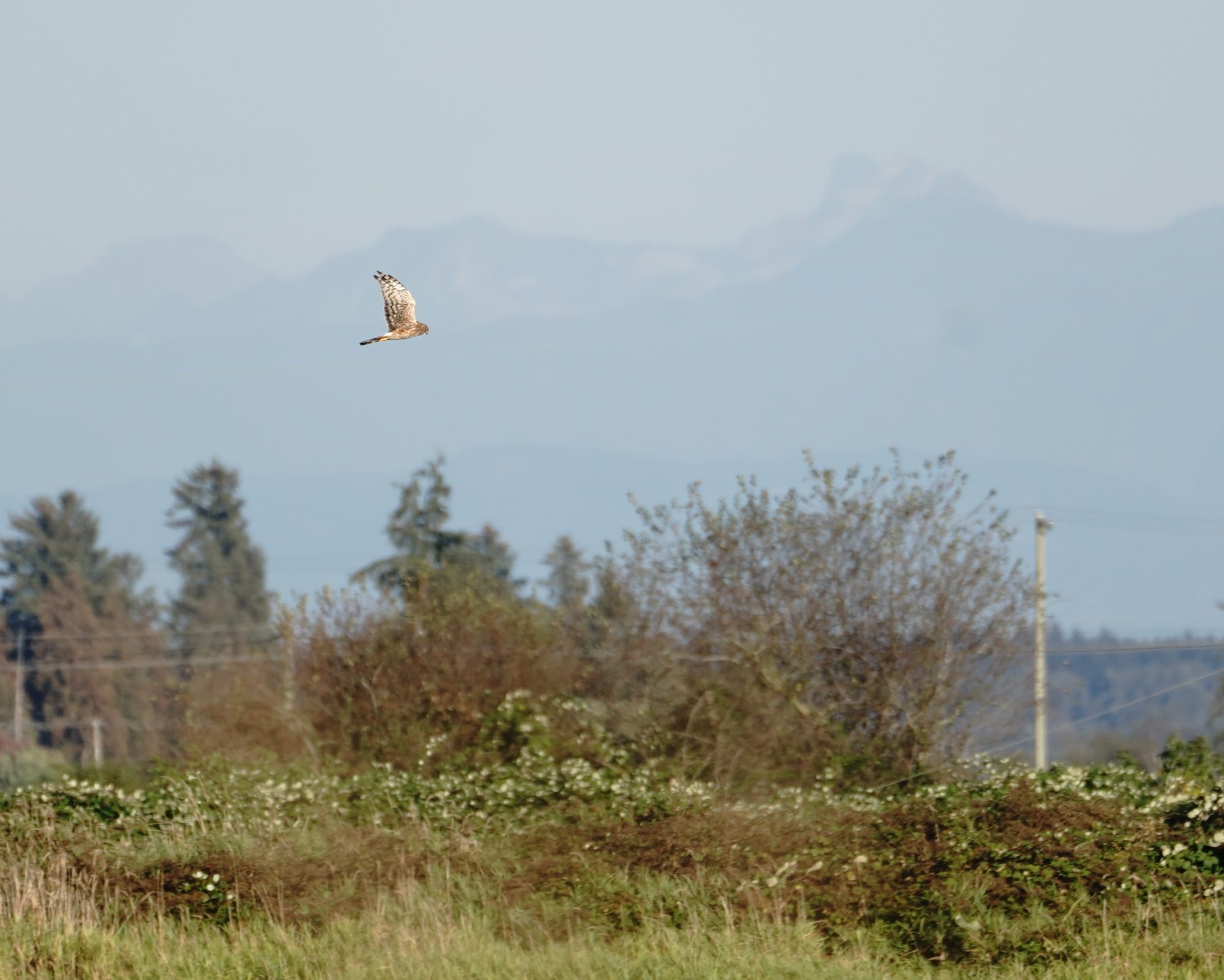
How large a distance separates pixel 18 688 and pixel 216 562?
13.6 metres

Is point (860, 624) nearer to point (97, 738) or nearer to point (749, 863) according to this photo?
point (749, 863)

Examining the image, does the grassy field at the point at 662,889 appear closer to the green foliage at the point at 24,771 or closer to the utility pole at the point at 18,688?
the green foliage at the point at 24,771

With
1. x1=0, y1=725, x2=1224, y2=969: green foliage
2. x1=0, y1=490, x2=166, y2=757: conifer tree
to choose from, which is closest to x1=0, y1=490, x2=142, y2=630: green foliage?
x1=0, y1=490, x2=166, y2=757: conifer tree

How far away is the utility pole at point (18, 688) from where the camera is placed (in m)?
49.4

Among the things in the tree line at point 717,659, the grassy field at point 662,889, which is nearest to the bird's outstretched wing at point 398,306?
the grassy field at point 662,889

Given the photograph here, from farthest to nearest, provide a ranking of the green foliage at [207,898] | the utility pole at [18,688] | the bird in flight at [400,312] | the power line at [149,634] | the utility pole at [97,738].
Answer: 1. the power line at [149,634]
2. the utility pole at [18,688]
3. the utility pole at [97,738]
4. the green foliage at [207,898]
5. the bird in flight at [400,312]

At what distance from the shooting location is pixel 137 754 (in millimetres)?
53094

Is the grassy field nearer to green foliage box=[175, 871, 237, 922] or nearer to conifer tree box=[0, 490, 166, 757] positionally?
green foliage box=[175, 871, 237, 922]

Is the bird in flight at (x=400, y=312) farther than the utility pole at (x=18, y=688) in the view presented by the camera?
No

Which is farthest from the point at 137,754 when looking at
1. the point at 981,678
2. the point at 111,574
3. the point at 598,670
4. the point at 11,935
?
the point at 11,935

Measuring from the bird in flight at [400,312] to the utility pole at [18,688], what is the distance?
132 feet

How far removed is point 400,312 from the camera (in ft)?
28.8

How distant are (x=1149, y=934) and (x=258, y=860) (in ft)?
19.7

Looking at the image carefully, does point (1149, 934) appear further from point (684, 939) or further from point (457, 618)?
point (457, 618)
